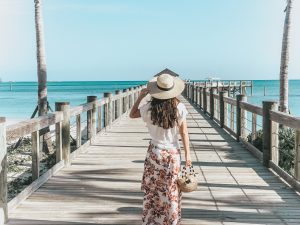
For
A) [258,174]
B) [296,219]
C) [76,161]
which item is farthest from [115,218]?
[76,161]

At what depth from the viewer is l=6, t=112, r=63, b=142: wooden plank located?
6.47m

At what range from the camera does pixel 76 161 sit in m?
10.6

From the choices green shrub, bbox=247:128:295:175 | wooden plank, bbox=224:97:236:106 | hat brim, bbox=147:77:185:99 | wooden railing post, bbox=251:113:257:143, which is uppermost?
hat brim, bbox=147:77:185:99

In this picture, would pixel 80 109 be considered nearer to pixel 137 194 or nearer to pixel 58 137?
pixel 58 137

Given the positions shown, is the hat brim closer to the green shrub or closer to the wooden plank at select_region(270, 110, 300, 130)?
the wooden plank at select_region(270, 110, 300, 130)

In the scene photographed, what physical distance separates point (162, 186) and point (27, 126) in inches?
97.8

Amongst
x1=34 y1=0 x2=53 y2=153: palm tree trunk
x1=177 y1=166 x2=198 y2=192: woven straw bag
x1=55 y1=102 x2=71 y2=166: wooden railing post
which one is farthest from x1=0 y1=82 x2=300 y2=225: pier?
x1=34 y1=0 x2=53 y2=153: palm tree trunk

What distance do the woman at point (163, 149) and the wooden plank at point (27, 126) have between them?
6.21ft

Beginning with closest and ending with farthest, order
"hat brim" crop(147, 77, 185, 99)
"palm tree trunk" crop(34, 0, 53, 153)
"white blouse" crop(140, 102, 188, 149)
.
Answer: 1. "hat brim" crop(147, 77, 185, 99)
2. "white blouse" crop(140, 102, 188, 149)
3. "palm tree trunk" crop(34, 0, 53, 153)

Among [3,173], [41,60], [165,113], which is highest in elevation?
[41,60]

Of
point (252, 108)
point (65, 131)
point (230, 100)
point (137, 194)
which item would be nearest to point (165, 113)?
point (137, 194)

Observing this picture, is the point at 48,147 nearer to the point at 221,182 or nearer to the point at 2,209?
the point at 221,182

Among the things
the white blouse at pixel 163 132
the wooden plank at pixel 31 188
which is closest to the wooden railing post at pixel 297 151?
the white blouse at pixel 163 132

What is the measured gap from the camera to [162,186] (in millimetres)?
5367
